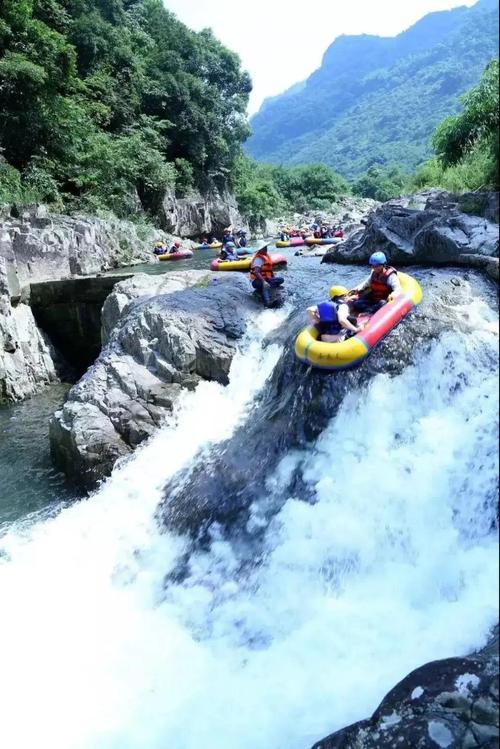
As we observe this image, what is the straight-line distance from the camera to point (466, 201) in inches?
159

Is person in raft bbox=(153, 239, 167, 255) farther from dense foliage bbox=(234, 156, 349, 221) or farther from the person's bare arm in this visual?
dense foliage bbox=(234, 156, 349, 221)

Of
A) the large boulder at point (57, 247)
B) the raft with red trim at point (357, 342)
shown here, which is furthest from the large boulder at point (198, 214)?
the raft with red trim at point (357, 342)

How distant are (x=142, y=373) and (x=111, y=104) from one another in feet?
67.3

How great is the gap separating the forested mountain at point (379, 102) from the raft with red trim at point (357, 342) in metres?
38.4

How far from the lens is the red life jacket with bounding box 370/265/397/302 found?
23.1 feet

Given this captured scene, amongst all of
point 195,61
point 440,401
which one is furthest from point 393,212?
point 195,61

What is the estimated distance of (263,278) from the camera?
31.0 ft

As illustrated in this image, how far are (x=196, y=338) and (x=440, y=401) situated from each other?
4096 millimetres

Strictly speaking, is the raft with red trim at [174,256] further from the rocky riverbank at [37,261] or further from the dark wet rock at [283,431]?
the dark wet rock at [283,431]

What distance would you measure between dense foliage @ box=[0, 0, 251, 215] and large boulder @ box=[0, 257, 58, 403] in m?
4.43

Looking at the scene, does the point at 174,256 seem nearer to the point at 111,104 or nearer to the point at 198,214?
the point at 198,214

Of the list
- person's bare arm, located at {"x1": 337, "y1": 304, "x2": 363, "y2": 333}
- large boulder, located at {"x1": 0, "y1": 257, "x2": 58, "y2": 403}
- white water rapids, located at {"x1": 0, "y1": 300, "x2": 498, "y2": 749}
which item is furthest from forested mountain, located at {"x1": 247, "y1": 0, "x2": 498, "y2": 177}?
white water rapids, located at {"x1": 0, "y1": 300, "x2": 498, "y2": 749}

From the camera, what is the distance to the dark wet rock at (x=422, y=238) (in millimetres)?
7035

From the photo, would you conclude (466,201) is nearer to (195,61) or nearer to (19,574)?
(19,574)
